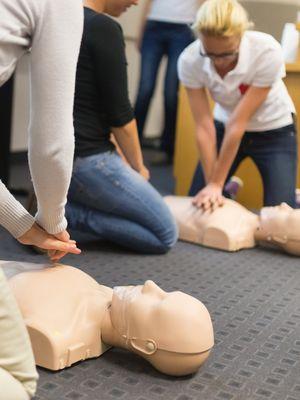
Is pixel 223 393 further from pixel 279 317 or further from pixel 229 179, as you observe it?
pixel 229 179

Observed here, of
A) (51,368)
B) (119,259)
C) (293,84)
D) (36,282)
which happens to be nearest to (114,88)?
(119,259)

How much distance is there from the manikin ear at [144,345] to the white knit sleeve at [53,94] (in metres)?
0.27

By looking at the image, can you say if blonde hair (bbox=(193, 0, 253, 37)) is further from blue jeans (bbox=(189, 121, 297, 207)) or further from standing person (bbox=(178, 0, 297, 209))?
blue jeans (bbox=(189, 121, 297, 207))

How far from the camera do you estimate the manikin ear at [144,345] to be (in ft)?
3.34

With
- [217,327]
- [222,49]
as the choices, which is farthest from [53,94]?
[222,49]

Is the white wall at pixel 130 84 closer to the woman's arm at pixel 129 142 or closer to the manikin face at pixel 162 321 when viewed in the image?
the woman's arm at pixel 129 142

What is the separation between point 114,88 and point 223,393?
885 millimetres

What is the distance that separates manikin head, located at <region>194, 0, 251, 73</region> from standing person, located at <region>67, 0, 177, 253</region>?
0.78ft

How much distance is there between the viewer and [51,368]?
1.03m

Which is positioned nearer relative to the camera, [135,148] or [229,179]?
[135,148]

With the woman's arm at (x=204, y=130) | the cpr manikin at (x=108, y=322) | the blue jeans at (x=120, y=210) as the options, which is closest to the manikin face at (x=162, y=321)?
the cpr manikin at (x=108, y=322)

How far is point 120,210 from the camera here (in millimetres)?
1766

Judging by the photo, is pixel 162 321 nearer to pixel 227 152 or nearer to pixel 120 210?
pixel 120 210

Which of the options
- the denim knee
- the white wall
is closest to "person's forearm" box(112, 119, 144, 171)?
the denim knee
